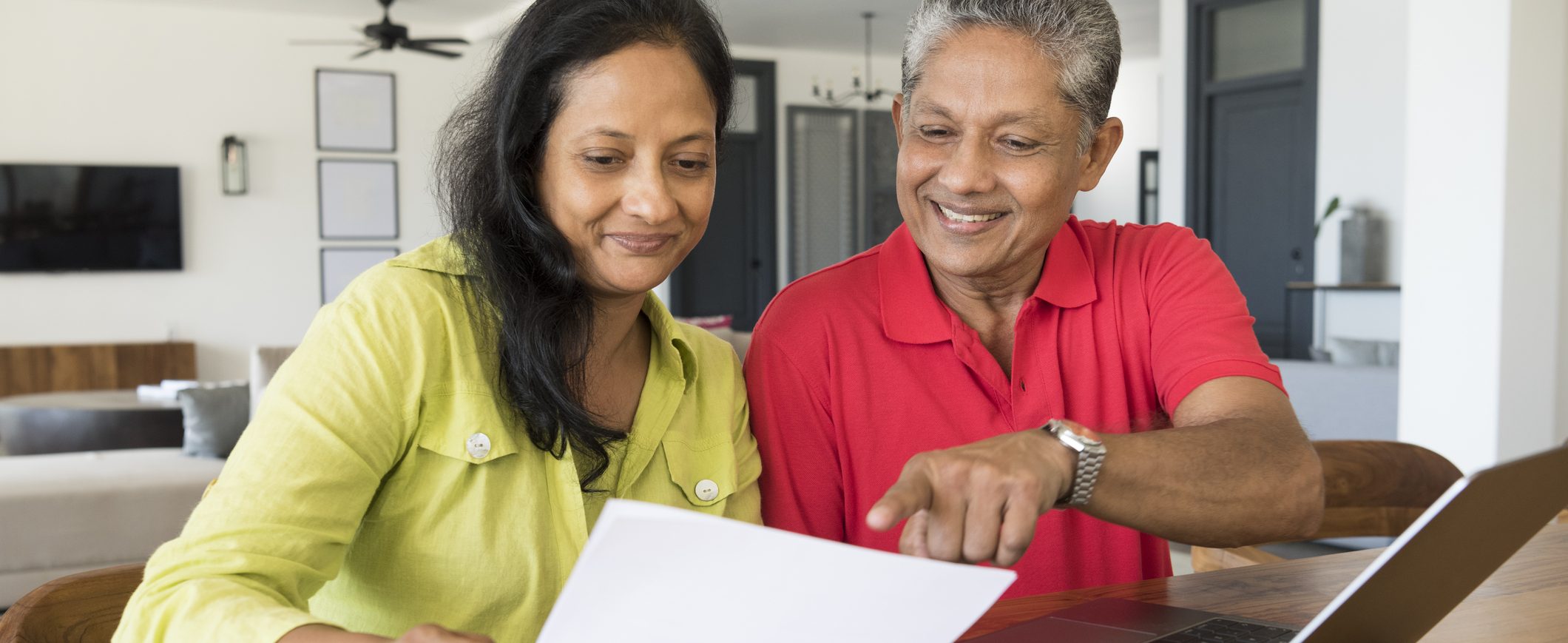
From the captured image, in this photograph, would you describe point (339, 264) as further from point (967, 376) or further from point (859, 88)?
point (967, 376)

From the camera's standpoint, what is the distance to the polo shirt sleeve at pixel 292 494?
0.81m

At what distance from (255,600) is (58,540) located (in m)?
3.31

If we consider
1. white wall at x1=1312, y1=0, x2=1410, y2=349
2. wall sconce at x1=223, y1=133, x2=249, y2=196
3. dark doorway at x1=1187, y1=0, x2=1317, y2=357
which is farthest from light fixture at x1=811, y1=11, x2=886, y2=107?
wall sconce at x1=223, y1=133, x2=249, y2=196

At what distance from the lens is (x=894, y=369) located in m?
1.41

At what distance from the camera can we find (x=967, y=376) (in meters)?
1.41

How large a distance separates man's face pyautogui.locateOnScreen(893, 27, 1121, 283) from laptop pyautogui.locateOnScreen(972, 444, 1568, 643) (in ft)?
1.44

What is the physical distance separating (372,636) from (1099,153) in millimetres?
1028

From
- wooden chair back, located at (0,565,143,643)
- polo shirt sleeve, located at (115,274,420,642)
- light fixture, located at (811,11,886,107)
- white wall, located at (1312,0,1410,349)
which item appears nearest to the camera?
polo shirt sleeve, located at (115,274,420,642)

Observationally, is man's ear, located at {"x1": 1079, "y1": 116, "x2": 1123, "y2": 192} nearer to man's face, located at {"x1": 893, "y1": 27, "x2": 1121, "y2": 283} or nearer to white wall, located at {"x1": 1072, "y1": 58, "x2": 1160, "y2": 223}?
man's face, located at {"x1": 893, "y1": 27, "x2": 1121, "y2": 283}

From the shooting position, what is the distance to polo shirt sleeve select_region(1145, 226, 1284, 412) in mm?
1260

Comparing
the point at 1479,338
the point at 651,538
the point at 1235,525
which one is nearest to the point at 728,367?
the point at 1235,525

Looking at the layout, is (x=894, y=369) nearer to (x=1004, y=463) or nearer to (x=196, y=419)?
(x=1004, y=463)

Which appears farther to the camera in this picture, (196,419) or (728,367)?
(196,419)

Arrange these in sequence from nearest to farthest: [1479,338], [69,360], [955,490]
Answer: [955,490], [1479,338], [69,360]
